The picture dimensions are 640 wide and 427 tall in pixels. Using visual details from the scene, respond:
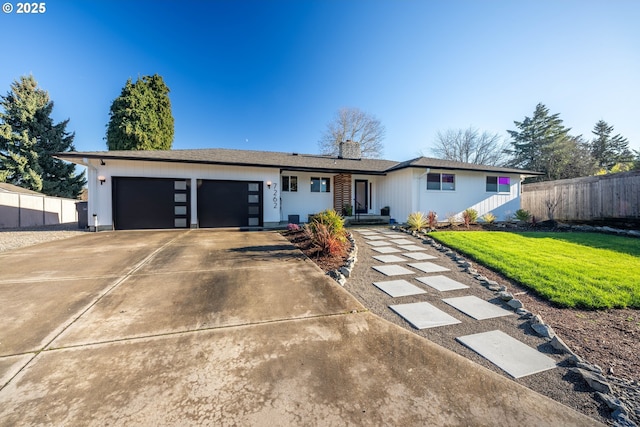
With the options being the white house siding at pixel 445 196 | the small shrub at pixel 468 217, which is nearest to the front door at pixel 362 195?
the white house siding at pixel 445 196

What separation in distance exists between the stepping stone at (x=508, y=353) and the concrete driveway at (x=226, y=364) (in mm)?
259

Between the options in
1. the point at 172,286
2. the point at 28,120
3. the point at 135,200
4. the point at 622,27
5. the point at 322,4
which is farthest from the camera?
the point at 28,120

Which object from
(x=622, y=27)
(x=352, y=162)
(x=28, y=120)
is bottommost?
(x=352, y=162)

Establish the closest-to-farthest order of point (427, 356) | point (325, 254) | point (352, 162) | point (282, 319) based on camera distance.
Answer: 1. point (427, 356)
2. point (282, 319)
3. point (325, 254)
4. point (352, 162)

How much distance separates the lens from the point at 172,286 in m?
3.54

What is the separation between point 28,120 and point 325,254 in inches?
1052

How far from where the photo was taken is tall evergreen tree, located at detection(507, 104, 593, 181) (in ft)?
76.6

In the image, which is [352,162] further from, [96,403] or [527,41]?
[96,403]

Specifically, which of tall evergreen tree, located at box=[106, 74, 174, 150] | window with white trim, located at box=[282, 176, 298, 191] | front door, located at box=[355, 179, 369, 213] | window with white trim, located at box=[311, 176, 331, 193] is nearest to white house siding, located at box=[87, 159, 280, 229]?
window with white trim, located at box=[282, 176, 298, 191]

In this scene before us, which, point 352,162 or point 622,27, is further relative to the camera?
point 352,162

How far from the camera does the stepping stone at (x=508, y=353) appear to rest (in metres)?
1.97

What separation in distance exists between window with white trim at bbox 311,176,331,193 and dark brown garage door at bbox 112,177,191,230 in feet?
19.1

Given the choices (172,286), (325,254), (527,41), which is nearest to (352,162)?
(527,41)

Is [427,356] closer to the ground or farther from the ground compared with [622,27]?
closer to the ground
